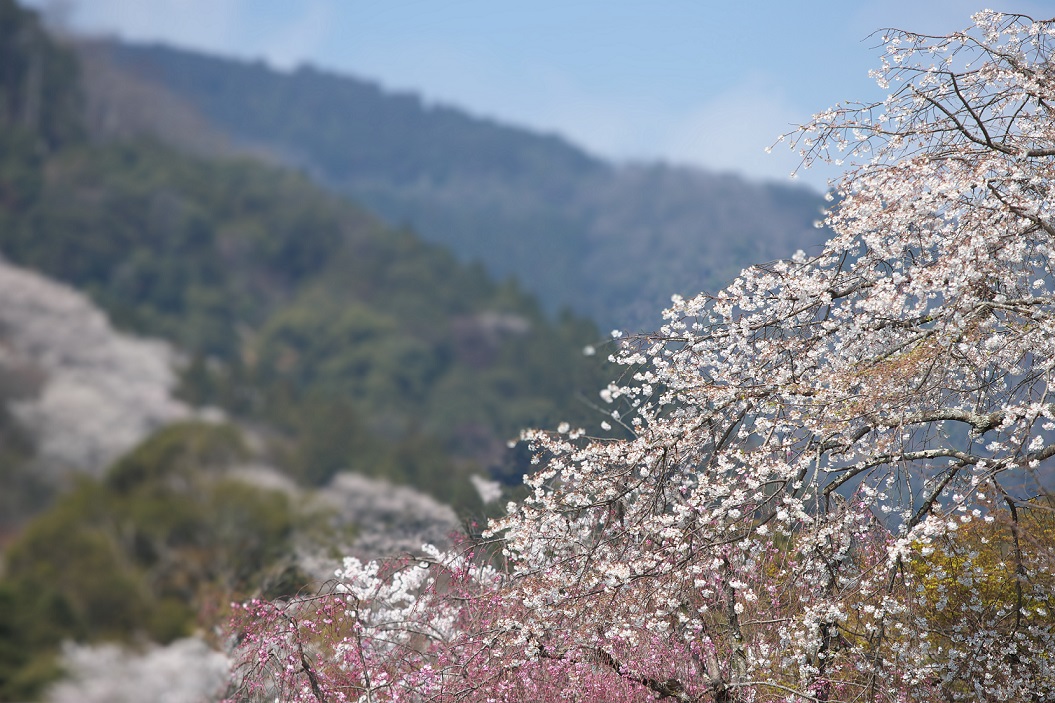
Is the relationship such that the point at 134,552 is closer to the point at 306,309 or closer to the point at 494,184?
the point at 306,309

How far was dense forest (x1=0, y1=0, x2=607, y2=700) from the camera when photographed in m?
3.22

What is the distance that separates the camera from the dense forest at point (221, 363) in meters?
3.22

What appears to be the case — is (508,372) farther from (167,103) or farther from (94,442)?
(94,442)

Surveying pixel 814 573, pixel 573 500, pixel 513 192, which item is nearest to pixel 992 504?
pixel 814 573

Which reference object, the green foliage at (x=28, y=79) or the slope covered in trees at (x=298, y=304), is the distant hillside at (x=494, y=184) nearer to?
the slope covered in trees at (x=298, y=304)

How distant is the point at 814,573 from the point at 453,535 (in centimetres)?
320

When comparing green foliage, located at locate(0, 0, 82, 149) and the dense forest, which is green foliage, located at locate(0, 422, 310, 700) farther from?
green foliage, located at locate(0, 0, 82, 149)

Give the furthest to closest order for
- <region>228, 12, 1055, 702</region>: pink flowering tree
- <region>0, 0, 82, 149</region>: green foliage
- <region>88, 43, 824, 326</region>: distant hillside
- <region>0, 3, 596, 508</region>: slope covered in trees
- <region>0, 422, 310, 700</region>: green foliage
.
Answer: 1. <region>88, 43, 824, 326</region>: distant hillside
2. <region>0, 0, 82, 149</region>: green foliage
3. <region>0, 3, 596, 508</region>: slope covered in trees
4. <region>228, 12, 1055, 702</region>: pink flowering tree
5. <region>0, 422, 310, 700</region>: green foliage

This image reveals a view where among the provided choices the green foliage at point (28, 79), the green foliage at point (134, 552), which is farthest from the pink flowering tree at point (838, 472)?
the green foliage at point (28, 79)

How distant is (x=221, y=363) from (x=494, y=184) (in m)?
37.2

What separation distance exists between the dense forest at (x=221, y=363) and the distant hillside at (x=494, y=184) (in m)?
2.11

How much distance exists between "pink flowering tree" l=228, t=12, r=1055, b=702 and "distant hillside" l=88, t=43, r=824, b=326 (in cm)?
926

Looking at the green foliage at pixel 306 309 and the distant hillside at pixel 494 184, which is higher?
the distant hillside at pixel 494 184

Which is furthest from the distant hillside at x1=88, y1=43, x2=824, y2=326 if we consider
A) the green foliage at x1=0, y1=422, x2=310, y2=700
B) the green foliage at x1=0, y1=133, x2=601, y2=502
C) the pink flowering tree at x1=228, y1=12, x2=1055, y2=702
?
the green foliage at x1=0, y1=422, x2=310, y2=700
